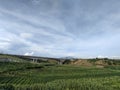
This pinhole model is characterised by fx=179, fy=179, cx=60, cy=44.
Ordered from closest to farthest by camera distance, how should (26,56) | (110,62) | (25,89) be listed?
1. (25,89)
2. (110,62)
3. (26,56)

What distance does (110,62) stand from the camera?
103812mm

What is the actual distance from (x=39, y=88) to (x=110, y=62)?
81875 mm

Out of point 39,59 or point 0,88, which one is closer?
point 0,88

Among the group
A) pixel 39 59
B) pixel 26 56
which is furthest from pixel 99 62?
pixel 26 56

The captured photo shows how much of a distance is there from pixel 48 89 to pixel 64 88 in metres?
2.71

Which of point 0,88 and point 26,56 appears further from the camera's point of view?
point 26,56

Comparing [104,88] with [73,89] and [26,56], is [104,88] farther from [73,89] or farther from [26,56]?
[26,56]

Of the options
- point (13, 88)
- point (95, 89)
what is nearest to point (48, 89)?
point (13, 88)

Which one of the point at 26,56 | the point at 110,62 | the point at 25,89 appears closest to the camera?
the point at 25,89

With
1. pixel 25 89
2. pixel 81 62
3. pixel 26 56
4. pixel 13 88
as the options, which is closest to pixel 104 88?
pixel 25 89

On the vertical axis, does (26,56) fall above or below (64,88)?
above

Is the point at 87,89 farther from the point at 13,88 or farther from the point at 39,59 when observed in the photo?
the point at 39,59

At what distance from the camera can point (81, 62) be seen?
10412 centimetres

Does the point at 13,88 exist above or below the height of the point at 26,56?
below
